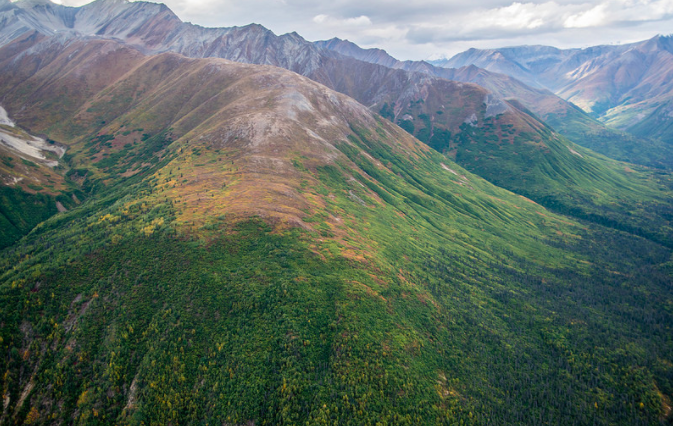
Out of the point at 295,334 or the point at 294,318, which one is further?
the point at 294,318

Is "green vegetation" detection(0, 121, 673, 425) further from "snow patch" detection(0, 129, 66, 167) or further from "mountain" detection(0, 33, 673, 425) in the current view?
"snow patch" detection(0, 129, 66, 167)

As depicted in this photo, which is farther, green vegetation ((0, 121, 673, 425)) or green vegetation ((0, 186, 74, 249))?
green vegetation ((0, 186, 74, 249))

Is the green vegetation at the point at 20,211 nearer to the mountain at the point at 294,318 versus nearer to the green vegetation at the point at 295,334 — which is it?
the green vegetation at the point at 295,334

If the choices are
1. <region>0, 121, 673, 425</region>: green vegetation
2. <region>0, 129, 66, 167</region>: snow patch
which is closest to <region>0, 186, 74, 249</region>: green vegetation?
<region>0, 121, 673, 425</region>: green vegetation

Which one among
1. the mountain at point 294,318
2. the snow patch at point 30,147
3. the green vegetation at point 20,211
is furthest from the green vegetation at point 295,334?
the snow patch at point 30,147

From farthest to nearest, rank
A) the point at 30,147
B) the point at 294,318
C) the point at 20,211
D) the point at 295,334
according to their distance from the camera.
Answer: the point at 30,147 < the point at 20,211 < the point at 294,318 < the point at 295,334

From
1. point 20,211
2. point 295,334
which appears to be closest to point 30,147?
point 20,211

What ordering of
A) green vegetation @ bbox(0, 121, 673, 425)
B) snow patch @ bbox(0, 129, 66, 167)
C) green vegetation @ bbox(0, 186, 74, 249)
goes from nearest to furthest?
green vegetation @ bbox(0, 121, 673, 425) < green vegetation @ bbox(0, 186, 74, 249) < snow patch @ bbox(0, 129, 66, 167)

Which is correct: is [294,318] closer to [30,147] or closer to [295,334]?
[295,334]

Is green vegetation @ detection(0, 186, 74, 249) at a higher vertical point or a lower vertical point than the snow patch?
lower

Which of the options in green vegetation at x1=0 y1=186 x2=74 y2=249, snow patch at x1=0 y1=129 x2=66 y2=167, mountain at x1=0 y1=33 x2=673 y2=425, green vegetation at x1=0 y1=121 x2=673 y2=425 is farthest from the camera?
snow patch at x1=0 y1=129 x2=66 y2=167

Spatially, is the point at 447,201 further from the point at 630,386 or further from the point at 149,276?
the point at 149,276
